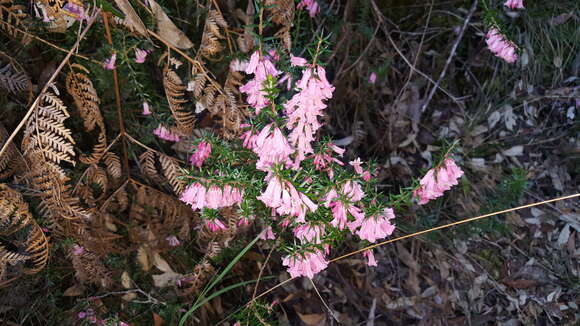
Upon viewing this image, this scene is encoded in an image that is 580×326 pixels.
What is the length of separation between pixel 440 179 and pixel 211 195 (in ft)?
3.08

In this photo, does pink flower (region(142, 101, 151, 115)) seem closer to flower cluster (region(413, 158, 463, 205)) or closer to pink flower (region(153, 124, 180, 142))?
pink flower (region(153, 124, 180, 142))

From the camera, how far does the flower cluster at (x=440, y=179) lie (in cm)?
185

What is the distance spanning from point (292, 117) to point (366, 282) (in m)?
1.57

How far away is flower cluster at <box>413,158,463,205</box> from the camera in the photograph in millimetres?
1853

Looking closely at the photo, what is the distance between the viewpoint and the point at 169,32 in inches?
80.4

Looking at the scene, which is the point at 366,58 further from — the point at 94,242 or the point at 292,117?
the point at 94,242

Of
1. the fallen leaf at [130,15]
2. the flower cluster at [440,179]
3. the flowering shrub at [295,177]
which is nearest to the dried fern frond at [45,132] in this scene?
the fallen leaf at [130,15]

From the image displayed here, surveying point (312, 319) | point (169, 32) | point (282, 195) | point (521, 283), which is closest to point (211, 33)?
point (169, 32)

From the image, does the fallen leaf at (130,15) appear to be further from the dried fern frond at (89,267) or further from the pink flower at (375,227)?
the pink flower at (375,227)

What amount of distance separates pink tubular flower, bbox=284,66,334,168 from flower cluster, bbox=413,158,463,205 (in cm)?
61

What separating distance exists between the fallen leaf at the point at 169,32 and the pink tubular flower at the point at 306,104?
0.75m

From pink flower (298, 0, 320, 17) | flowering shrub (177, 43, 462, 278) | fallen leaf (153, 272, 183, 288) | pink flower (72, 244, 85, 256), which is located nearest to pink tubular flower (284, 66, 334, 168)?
flowering shrub (177, 43, 462, 278)

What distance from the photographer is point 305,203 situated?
158 centimetres

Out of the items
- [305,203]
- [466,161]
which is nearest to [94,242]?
[305,203]
